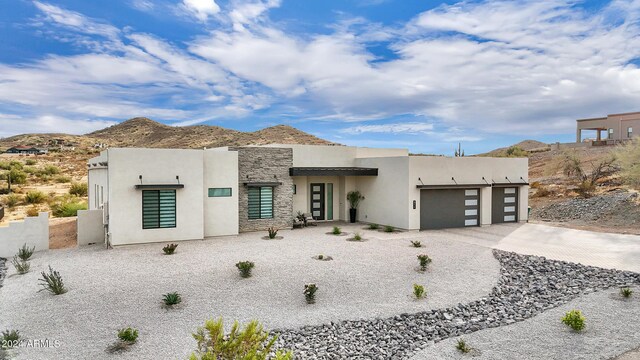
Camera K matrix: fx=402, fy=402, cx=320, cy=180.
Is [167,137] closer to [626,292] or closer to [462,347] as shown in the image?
Result: [462,347]

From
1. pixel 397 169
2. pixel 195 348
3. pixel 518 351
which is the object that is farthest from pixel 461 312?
pixel 397 169

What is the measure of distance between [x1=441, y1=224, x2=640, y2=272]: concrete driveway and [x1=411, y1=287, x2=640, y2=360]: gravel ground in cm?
407

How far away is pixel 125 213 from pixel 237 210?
456 centimetres

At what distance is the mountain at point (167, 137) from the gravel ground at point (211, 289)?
4814 centimetres

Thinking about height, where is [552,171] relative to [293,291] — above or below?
above

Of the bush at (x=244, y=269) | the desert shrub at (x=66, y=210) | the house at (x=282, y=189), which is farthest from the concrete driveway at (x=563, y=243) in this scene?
the desert shrub at (x=66, y=210)

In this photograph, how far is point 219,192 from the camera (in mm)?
17641

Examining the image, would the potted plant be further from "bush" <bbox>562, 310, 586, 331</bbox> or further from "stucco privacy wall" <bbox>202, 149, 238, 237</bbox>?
"bush" <bbox>562, 310, 586, 331</bbox>

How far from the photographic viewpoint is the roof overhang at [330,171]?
19766mm

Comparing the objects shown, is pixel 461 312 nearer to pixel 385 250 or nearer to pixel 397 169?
pixel 385 250

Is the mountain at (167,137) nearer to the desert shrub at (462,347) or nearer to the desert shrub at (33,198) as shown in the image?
the desert shrub at (33,198)

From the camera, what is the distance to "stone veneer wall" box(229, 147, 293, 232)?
18.7 m

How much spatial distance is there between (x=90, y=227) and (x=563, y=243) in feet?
63.4

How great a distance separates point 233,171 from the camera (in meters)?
17.8
